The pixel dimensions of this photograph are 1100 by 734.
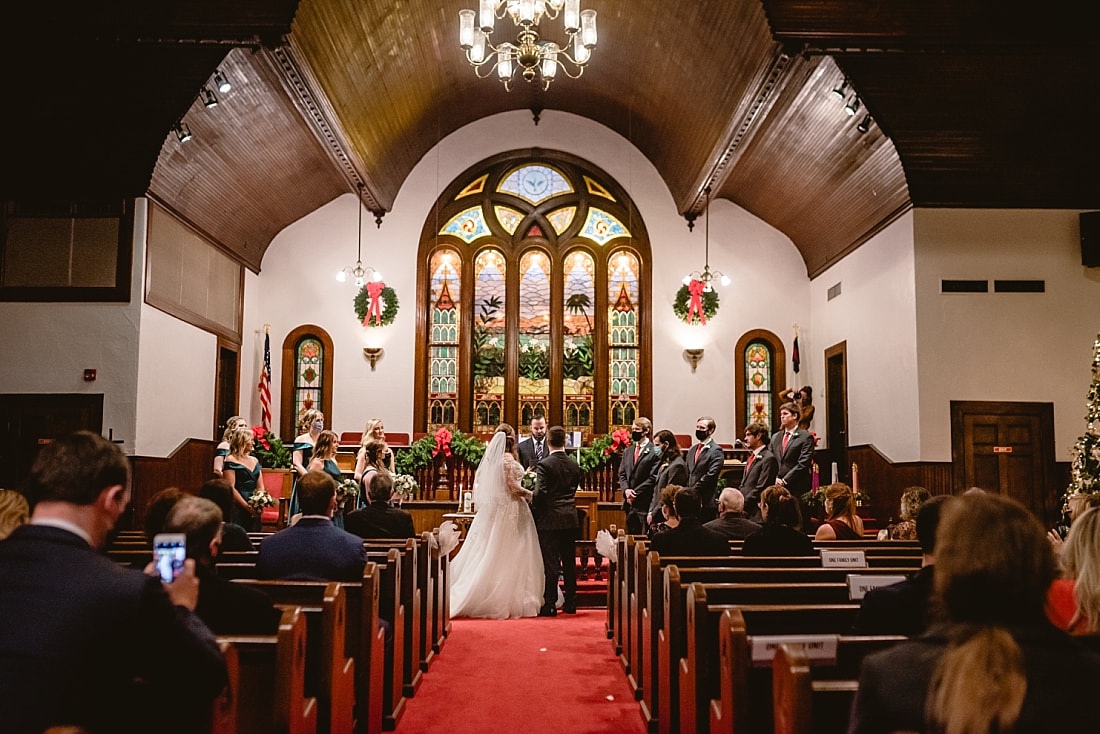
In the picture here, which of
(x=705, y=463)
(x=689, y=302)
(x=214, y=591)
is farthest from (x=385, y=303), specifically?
(x=214, y=591)

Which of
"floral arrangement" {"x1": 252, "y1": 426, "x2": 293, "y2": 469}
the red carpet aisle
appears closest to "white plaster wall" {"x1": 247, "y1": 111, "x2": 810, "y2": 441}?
"floral arrangement" {"x1": 252, "y1": 426, "x2": 293, "y2": 469}

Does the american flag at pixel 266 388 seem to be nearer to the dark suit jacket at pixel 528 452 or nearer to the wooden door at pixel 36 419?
the wooden door at pixel 36 419

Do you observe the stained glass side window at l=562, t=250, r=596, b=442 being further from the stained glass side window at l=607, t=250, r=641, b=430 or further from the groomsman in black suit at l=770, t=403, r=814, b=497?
the groomsman in black suit at l=770, t=403, r=814, b=497

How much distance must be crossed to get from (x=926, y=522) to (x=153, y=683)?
2245mm

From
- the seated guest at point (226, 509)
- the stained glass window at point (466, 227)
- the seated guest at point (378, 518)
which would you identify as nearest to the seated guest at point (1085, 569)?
the seated guest at point (226, 509)

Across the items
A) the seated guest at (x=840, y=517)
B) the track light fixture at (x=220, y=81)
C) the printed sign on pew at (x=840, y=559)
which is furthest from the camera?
the track light fixture at (x=220, y=81)

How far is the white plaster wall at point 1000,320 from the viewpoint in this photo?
9.62m

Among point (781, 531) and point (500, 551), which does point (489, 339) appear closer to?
point (500, 551)

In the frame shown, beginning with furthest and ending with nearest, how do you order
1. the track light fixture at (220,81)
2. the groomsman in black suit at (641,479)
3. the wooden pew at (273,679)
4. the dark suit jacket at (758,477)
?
the track light fixture at (220,81)
the groomsman in black suit at (641,479)
the dark suit jacket at (758,477)
the wooden pew at (273,679)

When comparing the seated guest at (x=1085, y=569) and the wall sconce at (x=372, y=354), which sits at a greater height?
the wall sconce at (x=372, y=354)

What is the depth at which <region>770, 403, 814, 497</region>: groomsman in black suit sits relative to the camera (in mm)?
7500

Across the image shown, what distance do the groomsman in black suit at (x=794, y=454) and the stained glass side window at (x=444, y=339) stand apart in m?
6.64

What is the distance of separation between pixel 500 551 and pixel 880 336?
5744 mm

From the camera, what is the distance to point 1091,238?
31.7 ft
